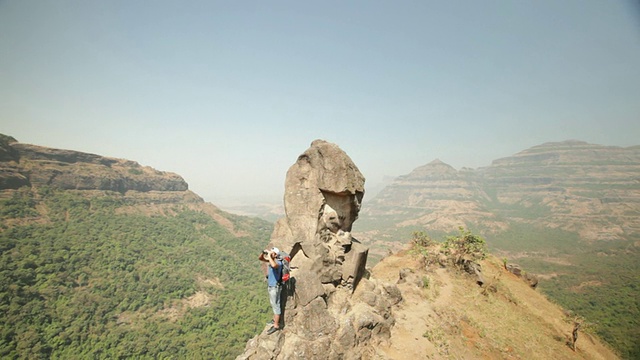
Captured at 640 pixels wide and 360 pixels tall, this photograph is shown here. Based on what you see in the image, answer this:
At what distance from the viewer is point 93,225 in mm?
61438

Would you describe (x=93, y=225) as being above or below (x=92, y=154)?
below

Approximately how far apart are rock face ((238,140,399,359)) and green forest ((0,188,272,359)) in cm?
3629

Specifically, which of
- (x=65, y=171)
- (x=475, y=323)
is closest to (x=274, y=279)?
(x=475, y=323)

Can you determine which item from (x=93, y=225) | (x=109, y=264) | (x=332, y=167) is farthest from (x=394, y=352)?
(x=93, y=225)

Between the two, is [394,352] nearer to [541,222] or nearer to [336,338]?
[336,338]

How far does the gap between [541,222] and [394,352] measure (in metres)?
172

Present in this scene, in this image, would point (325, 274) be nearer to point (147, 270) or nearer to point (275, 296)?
point (275, 296)

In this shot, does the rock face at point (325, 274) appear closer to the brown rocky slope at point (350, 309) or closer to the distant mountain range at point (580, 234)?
the brown rocky slope at point (350, 309)

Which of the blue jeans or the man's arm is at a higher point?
the man's arm

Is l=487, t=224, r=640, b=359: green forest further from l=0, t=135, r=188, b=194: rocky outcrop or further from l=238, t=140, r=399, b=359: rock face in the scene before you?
l=0, t=135, r=188, b=194: rocky outcrop

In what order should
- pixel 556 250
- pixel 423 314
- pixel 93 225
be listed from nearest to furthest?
1. pixel 423 314
2. pixel 93 225
3. pixel 556 250

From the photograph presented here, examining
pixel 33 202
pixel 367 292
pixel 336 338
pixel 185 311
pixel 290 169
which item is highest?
pixel 290 169

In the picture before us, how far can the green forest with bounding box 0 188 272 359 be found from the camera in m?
38.9

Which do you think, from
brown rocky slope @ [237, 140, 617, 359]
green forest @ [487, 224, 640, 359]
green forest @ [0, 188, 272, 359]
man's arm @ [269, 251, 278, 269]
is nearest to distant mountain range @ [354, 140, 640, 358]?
green forest @ [487, 224, 640, 359]
